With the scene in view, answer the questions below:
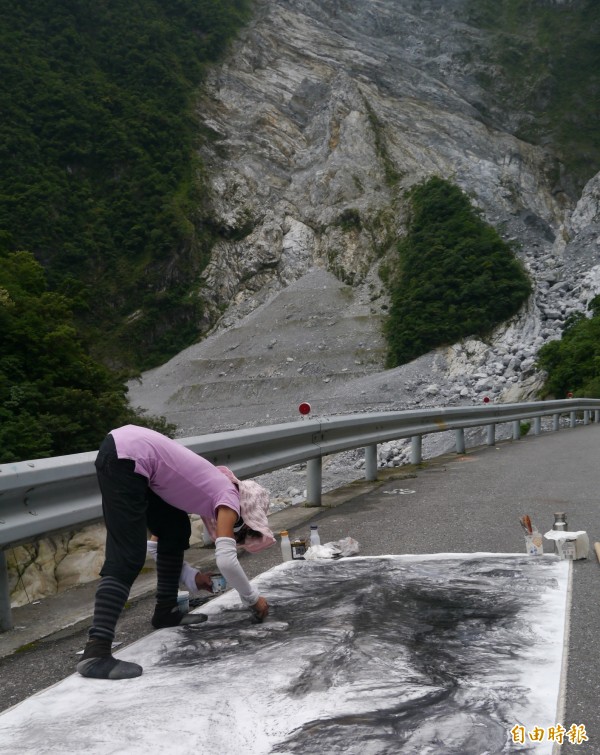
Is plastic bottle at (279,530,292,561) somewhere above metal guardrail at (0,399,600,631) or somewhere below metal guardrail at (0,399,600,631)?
below

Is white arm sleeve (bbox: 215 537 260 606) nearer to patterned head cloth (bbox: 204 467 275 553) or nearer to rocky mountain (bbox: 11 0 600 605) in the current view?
patterned head cloth (bbox: 204 467 275 553)

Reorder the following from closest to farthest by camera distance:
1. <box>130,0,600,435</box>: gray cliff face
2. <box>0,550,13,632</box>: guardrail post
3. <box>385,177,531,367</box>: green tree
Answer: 1. <box>0,550,13,632</box>: guardrail post
2. <box>130,0,600,435</box>: gray cliff face
3. <box>385,177,531,367</box>: green tree

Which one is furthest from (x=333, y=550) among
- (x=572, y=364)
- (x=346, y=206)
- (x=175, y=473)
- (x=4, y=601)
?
(x=346, y=206)

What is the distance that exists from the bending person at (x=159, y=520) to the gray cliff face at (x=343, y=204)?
121 ft

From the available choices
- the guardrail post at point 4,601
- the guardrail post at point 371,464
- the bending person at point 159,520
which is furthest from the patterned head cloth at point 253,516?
the guardrail post at point 371,464

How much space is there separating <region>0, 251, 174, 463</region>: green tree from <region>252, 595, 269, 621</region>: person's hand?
429 inches

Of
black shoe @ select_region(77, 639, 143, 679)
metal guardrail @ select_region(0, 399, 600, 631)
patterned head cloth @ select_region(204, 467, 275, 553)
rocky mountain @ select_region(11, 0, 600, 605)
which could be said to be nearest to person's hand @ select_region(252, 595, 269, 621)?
patterned head cloth @ select_region(204, 467, 275, 553)

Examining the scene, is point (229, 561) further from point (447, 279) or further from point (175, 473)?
point (447, 279)

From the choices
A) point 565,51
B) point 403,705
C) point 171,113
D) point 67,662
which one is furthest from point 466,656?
point 565,51

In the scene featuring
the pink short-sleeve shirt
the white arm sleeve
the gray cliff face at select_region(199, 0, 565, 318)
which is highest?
the gray cliff face at select_region(199, 0, 565, 318)

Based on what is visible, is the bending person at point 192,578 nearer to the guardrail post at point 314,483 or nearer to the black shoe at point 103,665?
the black shoe at point 103,665

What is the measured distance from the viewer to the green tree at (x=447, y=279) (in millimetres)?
57312

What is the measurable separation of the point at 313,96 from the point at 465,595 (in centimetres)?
10153

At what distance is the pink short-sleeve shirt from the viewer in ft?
11.6
